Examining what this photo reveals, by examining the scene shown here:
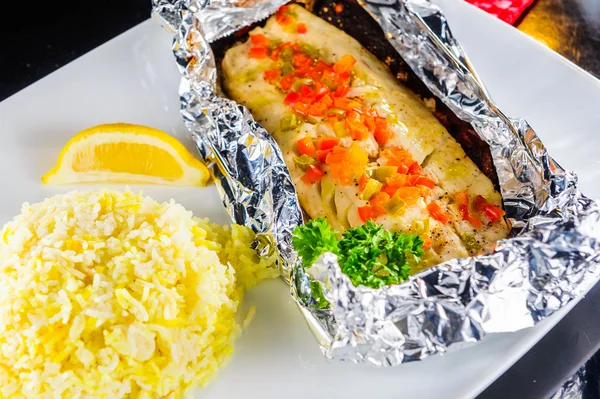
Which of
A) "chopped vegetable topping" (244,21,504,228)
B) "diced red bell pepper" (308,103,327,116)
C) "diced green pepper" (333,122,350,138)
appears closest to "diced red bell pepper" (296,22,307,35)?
"chopped vegetable topping" (244,21,504,228)

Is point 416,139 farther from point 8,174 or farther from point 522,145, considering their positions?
point 8,174

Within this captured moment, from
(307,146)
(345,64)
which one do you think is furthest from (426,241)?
(345,64)

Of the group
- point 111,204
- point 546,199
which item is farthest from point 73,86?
point 546,199

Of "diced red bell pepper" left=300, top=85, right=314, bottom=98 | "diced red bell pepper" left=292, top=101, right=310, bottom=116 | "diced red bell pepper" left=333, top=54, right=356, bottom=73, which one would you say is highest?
"diced red bell pepper" left=333, top=54, right=356, bottom=73

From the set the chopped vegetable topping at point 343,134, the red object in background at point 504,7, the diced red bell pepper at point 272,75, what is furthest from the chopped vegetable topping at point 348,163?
the red object in background at point 504,7

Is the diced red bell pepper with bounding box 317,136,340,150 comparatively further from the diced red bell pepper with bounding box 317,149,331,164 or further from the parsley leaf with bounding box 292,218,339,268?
the parsley leaf with bounding box 292,218,339,268

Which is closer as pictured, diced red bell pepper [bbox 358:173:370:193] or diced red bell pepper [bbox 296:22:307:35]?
diced red bell pepper [bbox 358:173:370:193]

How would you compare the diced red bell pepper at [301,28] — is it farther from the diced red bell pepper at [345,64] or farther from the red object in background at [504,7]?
the red object in background at [504,7]
